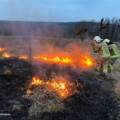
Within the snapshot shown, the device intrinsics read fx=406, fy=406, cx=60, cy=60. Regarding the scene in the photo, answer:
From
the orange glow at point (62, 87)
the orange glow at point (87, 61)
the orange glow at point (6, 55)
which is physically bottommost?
the orange glow at point (62, 87)

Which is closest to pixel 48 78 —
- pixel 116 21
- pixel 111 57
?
pixel 111 57

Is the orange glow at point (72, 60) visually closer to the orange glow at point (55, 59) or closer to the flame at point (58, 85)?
the orange glow at point (55, 59)

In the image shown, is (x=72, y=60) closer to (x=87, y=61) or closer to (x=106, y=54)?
(x=87, y=61)

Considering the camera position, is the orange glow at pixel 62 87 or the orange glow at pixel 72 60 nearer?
the orange glow at pixel 62 87

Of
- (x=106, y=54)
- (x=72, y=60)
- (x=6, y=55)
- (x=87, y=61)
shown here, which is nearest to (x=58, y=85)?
(x=87, y=61)

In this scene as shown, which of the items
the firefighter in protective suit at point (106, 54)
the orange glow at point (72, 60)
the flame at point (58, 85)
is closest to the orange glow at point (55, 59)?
the orange glow at point (72, 60)

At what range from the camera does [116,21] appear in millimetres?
29906

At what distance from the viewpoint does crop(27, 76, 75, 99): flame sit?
49.4 feet

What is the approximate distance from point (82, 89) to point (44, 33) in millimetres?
10897

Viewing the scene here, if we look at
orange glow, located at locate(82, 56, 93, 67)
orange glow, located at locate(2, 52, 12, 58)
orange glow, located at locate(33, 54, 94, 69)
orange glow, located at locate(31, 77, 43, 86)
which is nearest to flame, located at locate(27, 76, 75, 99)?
orange glow, located at locate(31, 77, 43, 86)

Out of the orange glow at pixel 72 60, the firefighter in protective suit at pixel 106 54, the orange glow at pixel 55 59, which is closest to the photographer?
the firefighter in protective suit at pixel 106 54

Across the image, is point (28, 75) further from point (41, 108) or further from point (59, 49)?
point (59, 49)

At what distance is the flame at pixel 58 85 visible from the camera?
15045mm

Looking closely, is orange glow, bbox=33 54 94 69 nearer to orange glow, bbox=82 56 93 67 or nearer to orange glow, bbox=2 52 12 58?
orange glow, bbox=82 56 93 67
